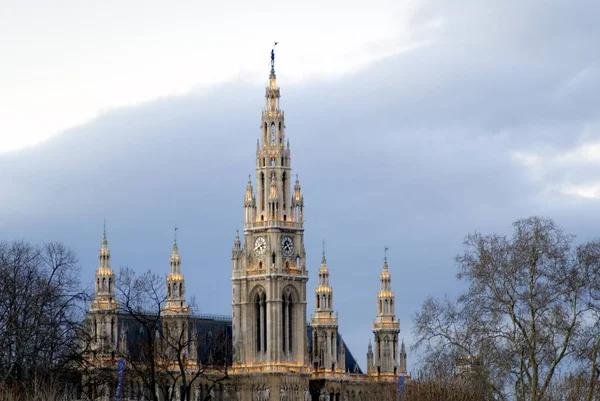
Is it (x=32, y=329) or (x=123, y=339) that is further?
(x=123, y=339)

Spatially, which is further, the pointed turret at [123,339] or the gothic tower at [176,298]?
the gothic tower at [176,298]

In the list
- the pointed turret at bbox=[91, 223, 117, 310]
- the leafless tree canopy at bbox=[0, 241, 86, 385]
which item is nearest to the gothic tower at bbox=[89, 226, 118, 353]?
the pointed turret at bbox=[91, 223, 117, 310]

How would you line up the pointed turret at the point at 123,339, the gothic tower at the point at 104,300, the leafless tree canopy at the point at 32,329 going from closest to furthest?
the leafless tree canopy at the point at 32,329
the pointed turret at the point at 123,339
the gothic tower at the point at 104,300

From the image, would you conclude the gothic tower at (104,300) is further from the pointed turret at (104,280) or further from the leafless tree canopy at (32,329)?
the leafless tree canopy at (32,329)

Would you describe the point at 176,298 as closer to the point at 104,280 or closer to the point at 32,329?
the point at 104,280

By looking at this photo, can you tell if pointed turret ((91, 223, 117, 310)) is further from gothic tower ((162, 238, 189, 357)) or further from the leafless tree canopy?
the leafless tree canopy

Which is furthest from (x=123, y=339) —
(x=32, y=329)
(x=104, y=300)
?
(x=32, y=329)

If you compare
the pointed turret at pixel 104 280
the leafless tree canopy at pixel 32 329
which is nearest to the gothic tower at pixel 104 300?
the pointed turret at pixel 104 280

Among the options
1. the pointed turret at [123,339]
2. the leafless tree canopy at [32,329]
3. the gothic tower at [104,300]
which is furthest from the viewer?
the gothic tower at [104,300]

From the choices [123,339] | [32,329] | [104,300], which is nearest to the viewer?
[32,329]

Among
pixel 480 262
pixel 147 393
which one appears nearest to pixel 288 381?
pixel 147 393

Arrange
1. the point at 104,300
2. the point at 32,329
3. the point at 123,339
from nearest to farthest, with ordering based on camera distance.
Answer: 1. the point at 32,329
2. the point at 123,339
3. the point at 104,300

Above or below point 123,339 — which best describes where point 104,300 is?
above

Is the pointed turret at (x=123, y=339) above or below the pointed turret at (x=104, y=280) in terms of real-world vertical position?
below
